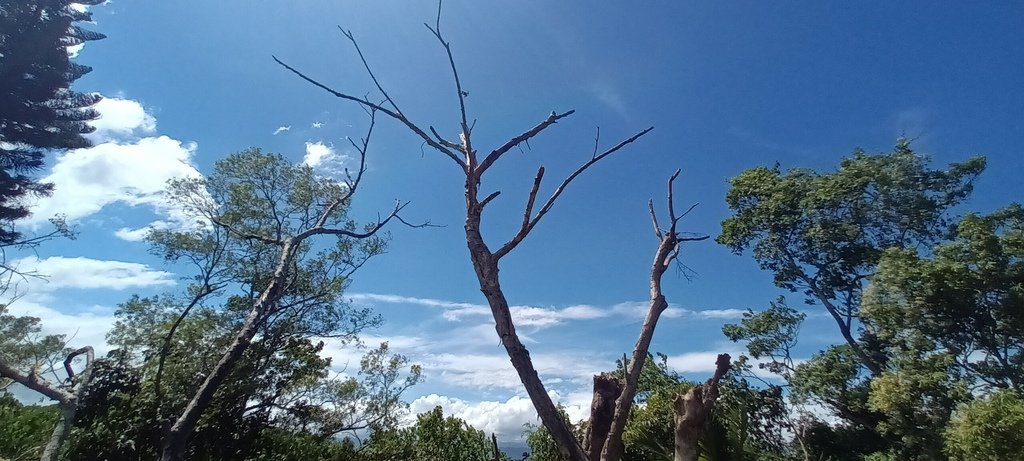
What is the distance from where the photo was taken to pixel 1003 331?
39.6 ft

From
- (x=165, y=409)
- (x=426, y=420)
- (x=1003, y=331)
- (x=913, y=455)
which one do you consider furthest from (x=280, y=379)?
(x=1003, y=331)

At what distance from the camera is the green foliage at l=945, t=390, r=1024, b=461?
8086 millimetres

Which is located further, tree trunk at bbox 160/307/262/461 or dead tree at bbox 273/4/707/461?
tree trunk at bbox 160/307/262/461


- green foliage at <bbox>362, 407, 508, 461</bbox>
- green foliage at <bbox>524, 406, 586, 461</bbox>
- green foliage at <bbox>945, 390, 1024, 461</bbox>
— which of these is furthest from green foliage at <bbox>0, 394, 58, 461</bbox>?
green foliage at <bbox>945, 390, 1024, 461</bbox>

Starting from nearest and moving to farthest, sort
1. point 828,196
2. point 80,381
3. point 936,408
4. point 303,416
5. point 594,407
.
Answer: point 594,407
point 80,381
point 936,408
point 303,416
point 828,196

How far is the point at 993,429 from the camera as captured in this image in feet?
27.4

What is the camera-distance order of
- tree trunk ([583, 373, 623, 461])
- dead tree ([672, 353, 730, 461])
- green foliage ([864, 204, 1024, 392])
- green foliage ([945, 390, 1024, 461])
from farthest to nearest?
1. green foliage ([864, 204, 1024, 392])
2. green foliage ([945, 390, 1024, 461])
3. tree trunk ([583, 373, 623, 461])
4. dead tree ([672, 353, 730, 461])

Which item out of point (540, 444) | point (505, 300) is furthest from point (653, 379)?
point (505, 300)

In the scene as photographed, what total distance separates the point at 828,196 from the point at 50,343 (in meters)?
24.8

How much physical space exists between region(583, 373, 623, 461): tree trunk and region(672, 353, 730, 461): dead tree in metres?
0.50

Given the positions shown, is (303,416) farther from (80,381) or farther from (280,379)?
(80,381)

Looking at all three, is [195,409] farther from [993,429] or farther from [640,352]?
[993,429]

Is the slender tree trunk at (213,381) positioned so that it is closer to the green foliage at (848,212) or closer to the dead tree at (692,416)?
the dead tree at (692,416)

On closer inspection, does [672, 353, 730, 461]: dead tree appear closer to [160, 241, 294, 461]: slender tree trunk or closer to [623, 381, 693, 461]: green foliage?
[623, 381, 693, 461]: green foliage
